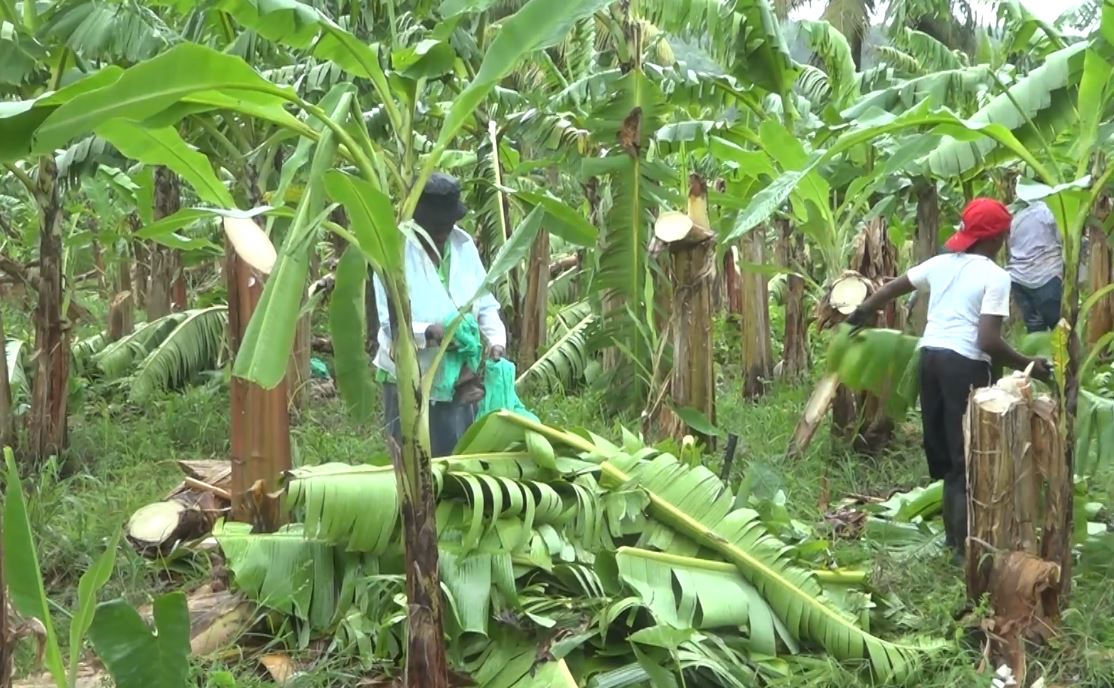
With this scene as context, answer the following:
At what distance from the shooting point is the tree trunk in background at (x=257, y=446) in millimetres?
4352

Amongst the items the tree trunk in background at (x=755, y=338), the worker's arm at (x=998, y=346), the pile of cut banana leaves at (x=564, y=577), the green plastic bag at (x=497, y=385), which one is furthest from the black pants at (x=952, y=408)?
the tree trunk in background at (x=755, y=338)

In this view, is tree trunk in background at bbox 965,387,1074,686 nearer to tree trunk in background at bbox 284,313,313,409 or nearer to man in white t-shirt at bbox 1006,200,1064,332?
tree trunk in background at bbox 284,313,313,409

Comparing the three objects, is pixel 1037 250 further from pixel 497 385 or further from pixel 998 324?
pixel 497 385

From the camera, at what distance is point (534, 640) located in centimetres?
379

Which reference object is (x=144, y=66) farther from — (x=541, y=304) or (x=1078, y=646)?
(x=541, y=304)

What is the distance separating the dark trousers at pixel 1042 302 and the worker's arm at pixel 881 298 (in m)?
3.49

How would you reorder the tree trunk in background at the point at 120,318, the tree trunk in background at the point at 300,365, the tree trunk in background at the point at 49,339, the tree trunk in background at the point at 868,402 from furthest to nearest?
the tree trunk in background at the point at 120,318 → the tree trunk in background at the point at 300,365 → the tree trunk in background at the point at 868,402 → the tree trunk in background at the point at 49,339

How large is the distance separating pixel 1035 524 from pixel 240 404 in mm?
2940

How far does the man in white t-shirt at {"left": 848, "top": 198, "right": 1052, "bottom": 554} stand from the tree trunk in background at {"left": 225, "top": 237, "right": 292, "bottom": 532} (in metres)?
2.70

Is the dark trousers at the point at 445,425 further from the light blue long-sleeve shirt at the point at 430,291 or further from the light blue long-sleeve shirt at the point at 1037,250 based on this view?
the light blue long-sleeve shirt at the point at 1037,250

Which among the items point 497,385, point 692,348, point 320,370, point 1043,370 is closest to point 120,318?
point 320,370

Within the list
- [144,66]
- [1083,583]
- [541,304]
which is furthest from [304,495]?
[541,304]

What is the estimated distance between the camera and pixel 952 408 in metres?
4.84

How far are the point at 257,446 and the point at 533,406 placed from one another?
148 inches
